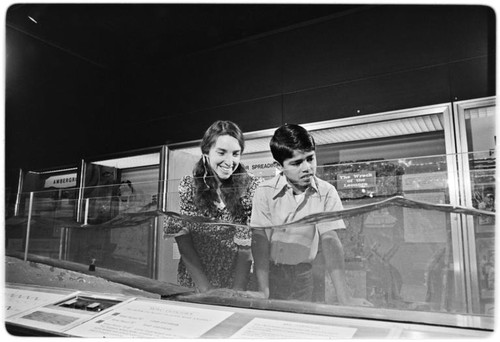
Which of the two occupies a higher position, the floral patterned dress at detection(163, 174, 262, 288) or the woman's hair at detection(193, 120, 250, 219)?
the woman's hair at detection(193, 120, 250, 219)

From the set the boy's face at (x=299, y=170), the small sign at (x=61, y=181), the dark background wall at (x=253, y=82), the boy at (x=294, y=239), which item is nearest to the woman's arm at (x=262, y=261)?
the boy at (x=294, y=239)

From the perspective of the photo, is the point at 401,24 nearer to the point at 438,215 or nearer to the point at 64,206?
the point at 438,215

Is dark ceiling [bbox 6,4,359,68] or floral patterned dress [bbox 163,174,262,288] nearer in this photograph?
floral patterned dress [bbox 163,174,262,288]

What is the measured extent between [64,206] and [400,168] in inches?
30.8

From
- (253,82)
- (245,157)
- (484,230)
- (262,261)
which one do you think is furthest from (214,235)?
(253,82)

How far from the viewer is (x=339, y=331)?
1.98 ft

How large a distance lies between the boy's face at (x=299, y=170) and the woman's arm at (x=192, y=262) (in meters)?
0.24

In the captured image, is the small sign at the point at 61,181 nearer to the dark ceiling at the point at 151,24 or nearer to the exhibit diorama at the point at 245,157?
the exhibit diorama at the point at 245,157

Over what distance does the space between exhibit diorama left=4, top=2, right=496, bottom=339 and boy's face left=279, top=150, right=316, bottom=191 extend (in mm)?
36

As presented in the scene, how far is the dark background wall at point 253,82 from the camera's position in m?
1.58

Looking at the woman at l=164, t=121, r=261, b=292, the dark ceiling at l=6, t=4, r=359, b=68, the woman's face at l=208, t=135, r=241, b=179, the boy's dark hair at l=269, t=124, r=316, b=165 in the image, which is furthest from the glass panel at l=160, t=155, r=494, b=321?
the dark ceiling at l=6, t=4, r=359, b=68

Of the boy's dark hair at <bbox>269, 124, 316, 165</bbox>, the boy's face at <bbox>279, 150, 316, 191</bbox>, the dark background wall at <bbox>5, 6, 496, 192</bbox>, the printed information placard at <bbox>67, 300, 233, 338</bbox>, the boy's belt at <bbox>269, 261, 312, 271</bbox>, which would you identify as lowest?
the printed information placard at <bbox>67, 300, 233, 338</bbox>

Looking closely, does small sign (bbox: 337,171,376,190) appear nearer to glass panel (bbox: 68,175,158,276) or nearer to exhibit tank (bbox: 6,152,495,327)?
exhibit tank (bbox: 6,152,495,327)

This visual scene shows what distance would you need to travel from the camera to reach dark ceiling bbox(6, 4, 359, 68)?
1.94 meters
